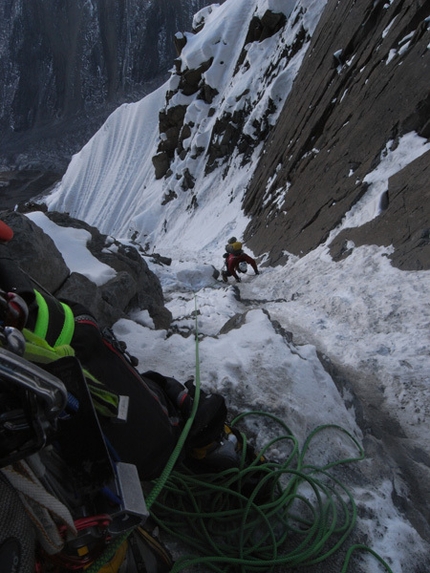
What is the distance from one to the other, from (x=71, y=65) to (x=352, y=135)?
74461mm

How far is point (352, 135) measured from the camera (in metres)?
9.01

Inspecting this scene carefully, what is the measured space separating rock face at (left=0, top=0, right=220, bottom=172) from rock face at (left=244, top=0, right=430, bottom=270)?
2195 inches

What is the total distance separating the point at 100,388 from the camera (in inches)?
53.3

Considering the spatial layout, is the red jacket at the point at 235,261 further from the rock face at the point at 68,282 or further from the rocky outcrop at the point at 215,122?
the rocky outcrop at the point at 215,122

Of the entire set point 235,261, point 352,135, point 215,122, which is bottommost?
point 235,261

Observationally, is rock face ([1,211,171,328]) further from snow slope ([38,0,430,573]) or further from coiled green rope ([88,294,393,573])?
coiled green rope ([88,294,393,573])

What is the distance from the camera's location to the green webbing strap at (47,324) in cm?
139

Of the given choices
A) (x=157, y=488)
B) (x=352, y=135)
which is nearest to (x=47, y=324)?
(x=157, y=488)

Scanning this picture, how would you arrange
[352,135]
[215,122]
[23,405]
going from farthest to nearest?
1. [215,122]
2. [352,135]
3. [23,405]

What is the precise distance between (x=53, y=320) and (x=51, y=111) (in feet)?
259

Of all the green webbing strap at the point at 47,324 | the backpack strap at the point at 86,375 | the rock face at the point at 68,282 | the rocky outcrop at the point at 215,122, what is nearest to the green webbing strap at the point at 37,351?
the backpack strap at the point at 86,375

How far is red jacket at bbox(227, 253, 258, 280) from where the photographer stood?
9281 millimetres

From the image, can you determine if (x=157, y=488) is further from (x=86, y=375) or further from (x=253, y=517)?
(x=253, y=517)

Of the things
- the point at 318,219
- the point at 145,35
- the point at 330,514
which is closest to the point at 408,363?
the point at 330,514
